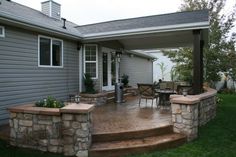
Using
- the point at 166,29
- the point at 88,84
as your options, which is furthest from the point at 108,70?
the point at 166,29

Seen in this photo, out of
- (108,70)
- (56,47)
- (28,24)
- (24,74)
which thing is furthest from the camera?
(108,70)

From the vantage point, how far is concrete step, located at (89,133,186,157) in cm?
464

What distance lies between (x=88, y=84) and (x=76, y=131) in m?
5.21

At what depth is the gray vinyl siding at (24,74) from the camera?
6.45 m

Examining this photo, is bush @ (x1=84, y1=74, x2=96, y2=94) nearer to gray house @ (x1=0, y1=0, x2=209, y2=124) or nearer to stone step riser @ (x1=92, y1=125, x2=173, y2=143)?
gray house @ (x1=0, y1=0, x2=209, y2=124)

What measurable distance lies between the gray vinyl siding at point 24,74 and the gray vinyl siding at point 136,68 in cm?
615

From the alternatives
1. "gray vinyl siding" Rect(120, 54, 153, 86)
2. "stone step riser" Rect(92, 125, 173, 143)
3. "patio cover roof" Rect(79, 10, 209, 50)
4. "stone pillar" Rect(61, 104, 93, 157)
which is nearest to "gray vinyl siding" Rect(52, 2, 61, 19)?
"patio cover roof" Rect(79, 10, 209, 50)

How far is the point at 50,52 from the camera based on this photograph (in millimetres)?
8227

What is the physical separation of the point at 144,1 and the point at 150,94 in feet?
42.7

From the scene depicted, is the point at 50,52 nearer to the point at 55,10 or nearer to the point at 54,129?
the point at 55,10

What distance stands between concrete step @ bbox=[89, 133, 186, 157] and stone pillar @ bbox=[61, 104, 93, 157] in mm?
229

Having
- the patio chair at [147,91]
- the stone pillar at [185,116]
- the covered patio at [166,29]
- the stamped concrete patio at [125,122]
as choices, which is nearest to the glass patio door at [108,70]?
the covered patio at [166,29]

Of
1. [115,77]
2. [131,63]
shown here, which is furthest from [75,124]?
[131,63]

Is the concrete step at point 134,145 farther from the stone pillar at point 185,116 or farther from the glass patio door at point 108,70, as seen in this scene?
the glass patio door at point 108,70
